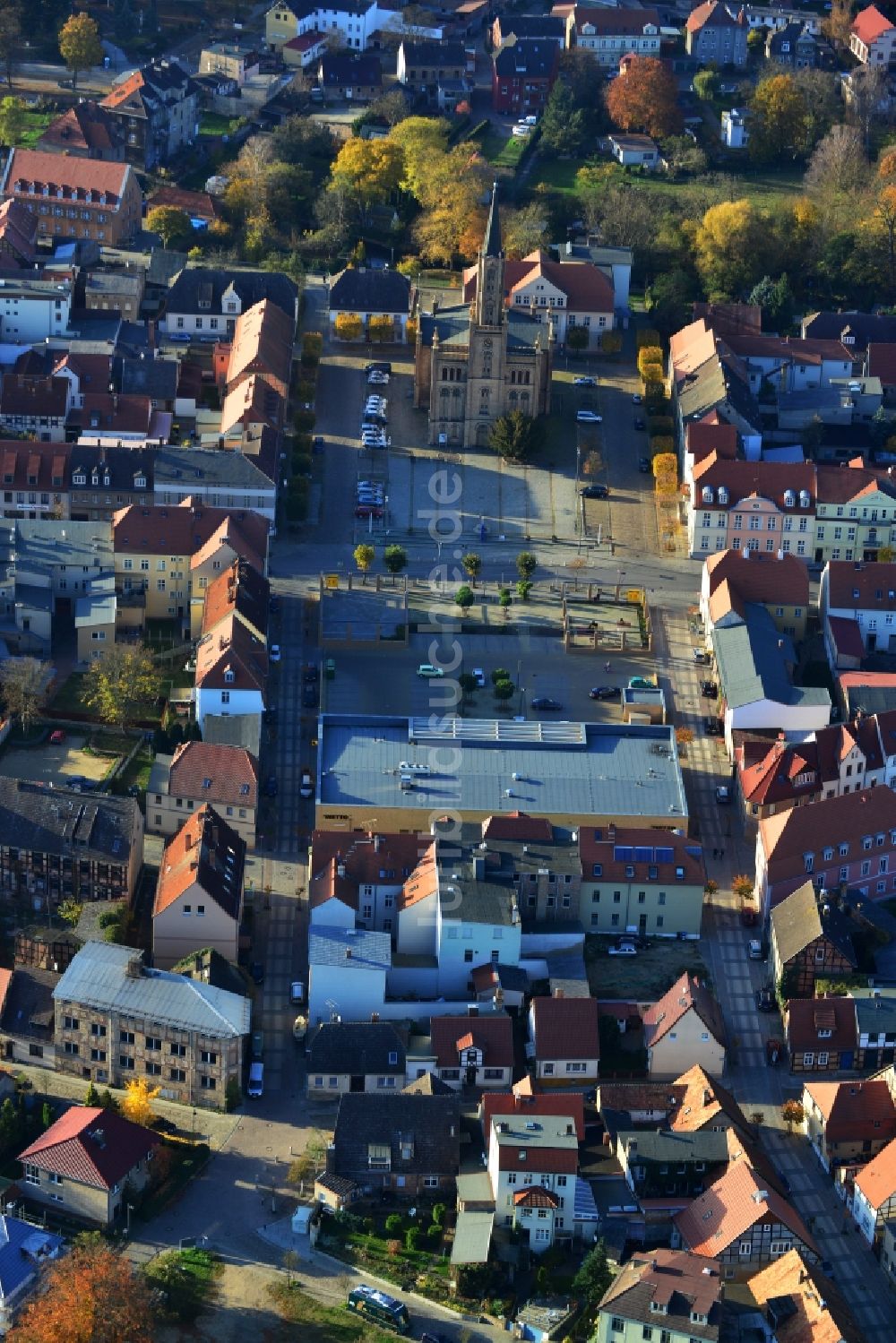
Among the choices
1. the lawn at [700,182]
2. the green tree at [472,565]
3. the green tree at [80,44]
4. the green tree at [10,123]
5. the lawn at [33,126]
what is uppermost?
the green tree at [80,44]

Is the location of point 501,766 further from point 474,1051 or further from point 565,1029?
point 474,1051

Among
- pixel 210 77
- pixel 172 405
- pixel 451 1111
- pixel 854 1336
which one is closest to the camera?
pixel 854 1336

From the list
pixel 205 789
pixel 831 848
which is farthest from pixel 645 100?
pixel 205 789

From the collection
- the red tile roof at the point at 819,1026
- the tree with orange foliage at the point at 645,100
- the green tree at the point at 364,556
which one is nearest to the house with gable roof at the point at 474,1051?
the red tile roof at the point at 819,1026

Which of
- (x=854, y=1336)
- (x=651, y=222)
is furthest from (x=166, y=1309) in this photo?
(x=651, y=222)

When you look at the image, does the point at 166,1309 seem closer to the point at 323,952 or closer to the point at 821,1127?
the point at 323,952

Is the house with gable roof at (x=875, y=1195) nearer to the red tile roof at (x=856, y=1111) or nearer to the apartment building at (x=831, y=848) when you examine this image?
the red tile roof at (x=856, y=1111)
